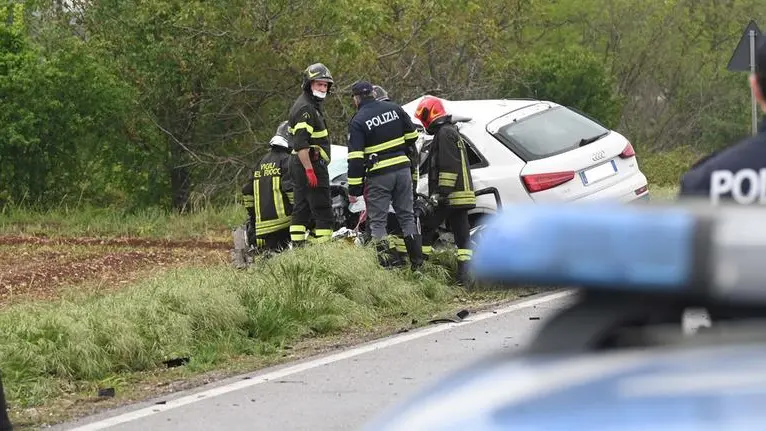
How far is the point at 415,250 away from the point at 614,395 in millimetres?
10150

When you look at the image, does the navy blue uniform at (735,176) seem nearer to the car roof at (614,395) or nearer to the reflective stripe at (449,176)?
the car roof at (614,395)

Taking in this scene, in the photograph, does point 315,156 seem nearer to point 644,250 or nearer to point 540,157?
point 540,157

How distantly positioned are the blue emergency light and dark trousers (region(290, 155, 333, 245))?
10.4 meters

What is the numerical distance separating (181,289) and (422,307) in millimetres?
2149

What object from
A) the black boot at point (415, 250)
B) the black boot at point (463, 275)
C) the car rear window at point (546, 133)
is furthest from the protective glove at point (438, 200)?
the car rear window at point (546, 133)

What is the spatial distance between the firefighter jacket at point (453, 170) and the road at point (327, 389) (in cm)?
243

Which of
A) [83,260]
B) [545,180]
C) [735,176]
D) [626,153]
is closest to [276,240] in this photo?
[83,260]

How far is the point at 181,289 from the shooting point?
9.62 m

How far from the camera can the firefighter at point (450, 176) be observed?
476 inches

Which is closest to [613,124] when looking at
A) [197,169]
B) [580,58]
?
[580,58]

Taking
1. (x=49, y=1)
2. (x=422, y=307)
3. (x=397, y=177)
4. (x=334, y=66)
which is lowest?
(x=422, y=307)

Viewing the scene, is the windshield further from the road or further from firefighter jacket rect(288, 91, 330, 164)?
the road

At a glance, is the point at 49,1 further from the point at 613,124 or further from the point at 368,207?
the point at 613,124

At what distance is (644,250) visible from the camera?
2014 mm
